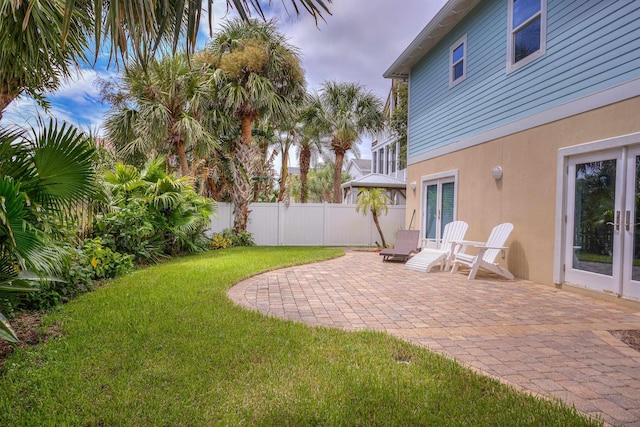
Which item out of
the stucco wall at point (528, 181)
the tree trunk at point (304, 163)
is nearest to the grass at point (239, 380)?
the stucco wall at point (528, 181)

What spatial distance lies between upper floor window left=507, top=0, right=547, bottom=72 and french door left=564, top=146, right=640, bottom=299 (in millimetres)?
2374

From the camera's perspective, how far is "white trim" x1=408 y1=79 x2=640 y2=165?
507 cm

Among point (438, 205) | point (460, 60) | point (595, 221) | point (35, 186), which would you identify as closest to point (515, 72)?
point (460, 60)

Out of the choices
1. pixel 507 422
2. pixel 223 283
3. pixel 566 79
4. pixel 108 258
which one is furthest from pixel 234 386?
pixel 566 79

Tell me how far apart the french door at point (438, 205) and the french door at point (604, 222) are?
3.63 metres

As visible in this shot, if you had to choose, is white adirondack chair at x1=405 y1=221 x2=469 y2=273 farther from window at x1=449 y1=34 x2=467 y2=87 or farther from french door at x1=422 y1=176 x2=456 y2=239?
window at x1=449 y1=34 x2=467 y2=87

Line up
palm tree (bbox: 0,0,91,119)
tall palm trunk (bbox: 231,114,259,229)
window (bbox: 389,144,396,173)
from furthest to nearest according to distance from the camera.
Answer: window (bbox: 389,144,396,173)
tall palm trunk (bbox: 231,114,259,229)
palm tree (bbox: 0,0,91,119)

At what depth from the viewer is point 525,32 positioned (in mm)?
7191

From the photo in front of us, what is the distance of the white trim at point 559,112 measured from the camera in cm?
507

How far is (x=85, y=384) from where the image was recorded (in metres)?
2.47

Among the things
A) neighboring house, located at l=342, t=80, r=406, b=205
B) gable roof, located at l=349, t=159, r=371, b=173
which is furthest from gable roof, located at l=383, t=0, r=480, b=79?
gable roof, located at l=349, t=159, r=371, b=173

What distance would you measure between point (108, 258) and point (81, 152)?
336 centimetres

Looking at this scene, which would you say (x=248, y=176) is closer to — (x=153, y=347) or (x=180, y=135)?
(x=180, y=135)

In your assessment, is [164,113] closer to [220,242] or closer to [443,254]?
[220,242]
